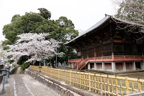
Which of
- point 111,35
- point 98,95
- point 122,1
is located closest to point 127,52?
point 111,35

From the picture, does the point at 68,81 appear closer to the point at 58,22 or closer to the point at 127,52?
the point at 127,52

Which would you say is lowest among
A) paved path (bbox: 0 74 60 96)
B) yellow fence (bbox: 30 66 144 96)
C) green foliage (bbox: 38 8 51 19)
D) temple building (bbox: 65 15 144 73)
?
paved path (bbox: 0 74 60 96)

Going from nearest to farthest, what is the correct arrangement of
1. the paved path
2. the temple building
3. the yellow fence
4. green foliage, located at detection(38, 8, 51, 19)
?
1. the yellow fence
2. the paved path
3. the temple building
4. green foliage, located at detection(38, 8, 51, 19)

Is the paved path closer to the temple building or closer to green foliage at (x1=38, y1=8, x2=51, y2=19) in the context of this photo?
the temple building

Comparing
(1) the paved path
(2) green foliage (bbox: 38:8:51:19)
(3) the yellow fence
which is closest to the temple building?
(3) the yellow fence

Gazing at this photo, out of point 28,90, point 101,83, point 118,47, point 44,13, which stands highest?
point 44,13

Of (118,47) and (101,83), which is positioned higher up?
(118,47)

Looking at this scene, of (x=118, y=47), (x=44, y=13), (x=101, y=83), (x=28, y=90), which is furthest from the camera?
(x=44, y=13)

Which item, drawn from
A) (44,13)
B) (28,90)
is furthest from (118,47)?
(44,13)

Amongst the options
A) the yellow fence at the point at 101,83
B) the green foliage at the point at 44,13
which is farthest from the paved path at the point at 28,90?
the green foliage at the point at 44,13

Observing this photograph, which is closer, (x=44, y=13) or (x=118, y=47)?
(x=118, y=47)

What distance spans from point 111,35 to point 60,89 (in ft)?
36.2

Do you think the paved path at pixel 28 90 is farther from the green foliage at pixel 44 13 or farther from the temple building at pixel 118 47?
the green foliage at pixel 44 13

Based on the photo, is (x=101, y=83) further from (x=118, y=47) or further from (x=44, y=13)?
(x=44, y=13)
